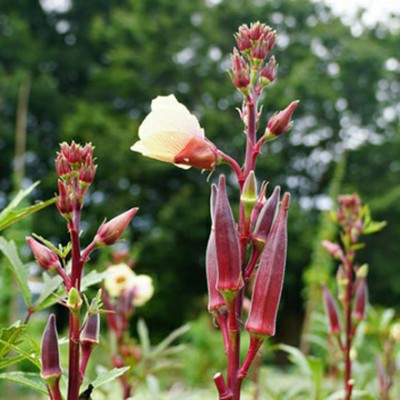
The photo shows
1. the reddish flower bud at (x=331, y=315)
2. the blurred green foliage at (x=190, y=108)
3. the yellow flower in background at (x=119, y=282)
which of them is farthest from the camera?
the blurred green foliage at (x=190, y=108)

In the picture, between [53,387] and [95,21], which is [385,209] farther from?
[53,387]

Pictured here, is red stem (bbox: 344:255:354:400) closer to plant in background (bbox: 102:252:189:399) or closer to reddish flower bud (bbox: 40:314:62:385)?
plant in background (bbox: 102:252:189:399)

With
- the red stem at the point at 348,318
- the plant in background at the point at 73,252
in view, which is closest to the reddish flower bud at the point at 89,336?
the plant in background at the point at 73,252

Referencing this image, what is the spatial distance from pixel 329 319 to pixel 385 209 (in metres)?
14.5

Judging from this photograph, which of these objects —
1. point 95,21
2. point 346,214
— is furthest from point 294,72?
point 346,214

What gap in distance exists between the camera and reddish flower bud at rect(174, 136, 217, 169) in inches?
36.9

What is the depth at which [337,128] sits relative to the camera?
18.0 meters

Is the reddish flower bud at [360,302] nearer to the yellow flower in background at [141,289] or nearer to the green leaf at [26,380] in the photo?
the yellow flower in background at [141,289]

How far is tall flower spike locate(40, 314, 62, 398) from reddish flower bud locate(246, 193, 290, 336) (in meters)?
0.28

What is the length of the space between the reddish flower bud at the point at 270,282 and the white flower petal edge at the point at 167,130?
0.58 feet

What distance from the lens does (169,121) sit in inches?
36.9

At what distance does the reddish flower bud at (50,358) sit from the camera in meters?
0.90

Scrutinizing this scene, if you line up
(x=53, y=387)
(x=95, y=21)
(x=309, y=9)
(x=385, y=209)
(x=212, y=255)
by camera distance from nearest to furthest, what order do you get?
(x=53, y=387) → (x=212, y=255) → (x=385, y=209) → (x=95, y=21) → (x=309, y=9)

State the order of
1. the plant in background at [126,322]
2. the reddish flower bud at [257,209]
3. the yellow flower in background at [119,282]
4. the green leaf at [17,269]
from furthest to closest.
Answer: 1. the yellow flower in background at [119,282]
2. the plant in background at [126,322]
3. the green leaf at [17,269]
4. the reddish flower bud at [257,209]
